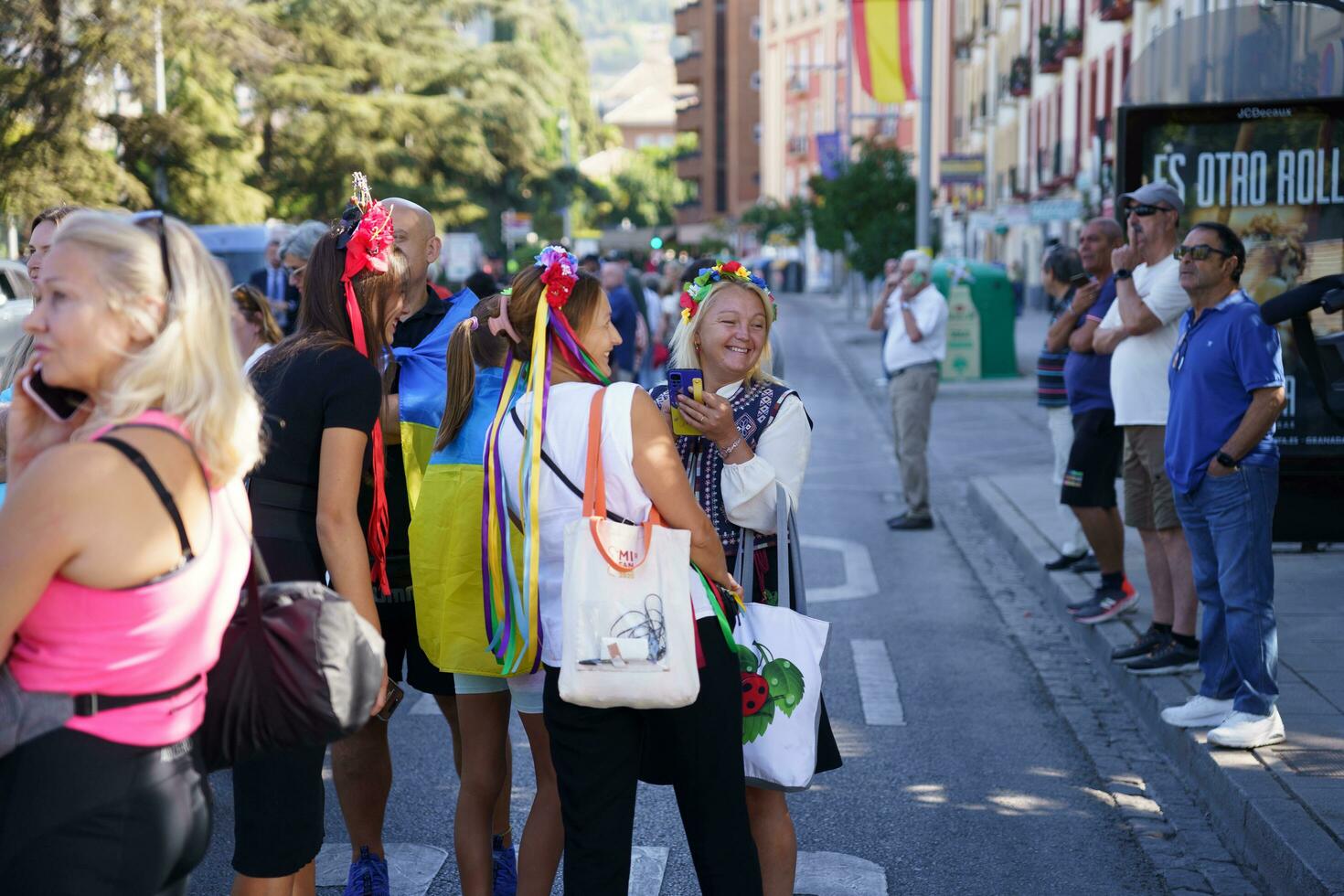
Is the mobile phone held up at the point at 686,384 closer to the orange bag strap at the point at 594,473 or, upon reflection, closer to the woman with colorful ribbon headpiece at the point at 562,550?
the woman with colorful ribbon headpiece at the point at 562,550

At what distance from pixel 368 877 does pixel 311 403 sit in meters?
1.51

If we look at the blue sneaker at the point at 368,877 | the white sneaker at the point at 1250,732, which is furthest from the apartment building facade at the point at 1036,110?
the blue sneaker at the point at 368,877

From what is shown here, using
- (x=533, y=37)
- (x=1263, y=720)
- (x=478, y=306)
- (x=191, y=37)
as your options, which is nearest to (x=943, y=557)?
(x=1263, y=720)

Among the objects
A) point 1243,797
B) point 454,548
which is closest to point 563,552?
point 454,548

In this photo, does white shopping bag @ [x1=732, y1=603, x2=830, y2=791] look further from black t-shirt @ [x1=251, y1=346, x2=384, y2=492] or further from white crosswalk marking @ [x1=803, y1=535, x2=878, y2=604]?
white crosswalk marking @ [x1=803, y1=535, x2=878, y2=604]

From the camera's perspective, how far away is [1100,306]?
26.0 feet

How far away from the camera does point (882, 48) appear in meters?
30.6

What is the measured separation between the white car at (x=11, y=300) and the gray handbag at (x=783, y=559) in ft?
41.9

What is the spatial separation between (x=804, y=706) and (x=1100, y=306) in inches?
191

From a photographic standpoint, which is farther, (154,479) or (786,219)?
(786,219)

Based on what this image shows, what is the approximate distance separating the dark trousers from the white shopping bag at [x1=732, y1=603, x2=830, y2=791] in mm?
146

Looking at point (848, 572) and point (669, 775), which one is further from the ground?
point (669, 775)

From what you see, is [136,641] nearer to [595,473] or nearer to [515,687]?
[595,473]

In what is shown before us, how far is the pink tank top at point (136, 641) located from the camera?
7.62 feet
